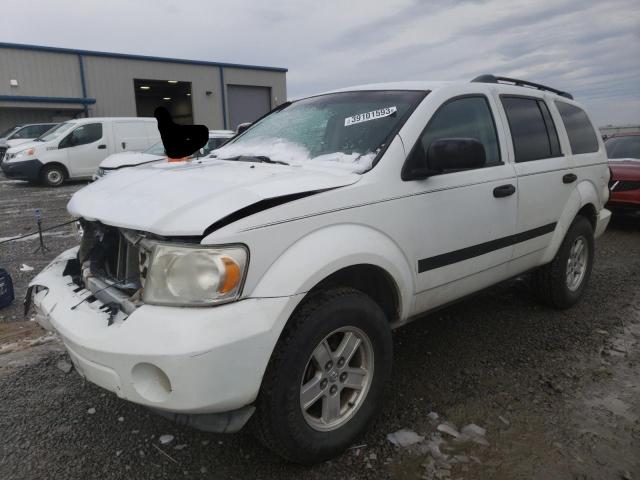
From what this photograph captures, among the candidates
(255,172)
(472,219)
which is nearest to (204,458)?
(255,172)

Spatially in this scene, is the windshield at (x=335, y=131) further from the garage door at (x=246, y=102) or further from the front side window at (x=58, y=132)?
the garage door at (x=246, y=102)

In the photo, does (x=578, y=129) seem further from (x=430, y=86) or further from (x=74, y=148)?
(x=74, y=148)

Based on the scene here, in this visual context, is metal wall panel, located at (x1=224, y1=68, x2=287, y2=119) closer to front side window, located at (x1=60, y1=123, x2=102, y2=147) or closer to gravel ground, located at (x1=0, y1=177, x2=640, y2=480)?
front side window, located at (x1=60, y1=123, x2=102, y2=147)

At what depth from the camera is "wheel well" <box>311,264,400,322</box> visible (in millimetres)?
2486

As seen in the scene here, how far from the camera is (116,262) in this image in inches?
98.7

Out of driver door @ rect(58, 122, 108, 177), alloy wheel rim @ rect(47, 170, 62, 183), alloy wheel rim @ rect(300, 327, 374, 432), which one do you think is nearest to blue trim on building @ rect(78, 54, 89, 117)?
driver door @ rect(58, 122, 108, 177)

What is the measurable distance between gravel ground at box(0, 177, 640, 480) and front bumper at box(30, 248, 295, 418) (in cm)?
61

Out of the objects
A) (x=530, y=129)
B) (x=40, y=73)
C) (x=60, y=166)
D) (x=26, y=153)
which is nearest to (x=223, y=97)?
(x=40, y=73)

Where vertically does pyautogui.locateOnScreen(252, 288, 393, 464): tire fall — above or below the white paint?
below

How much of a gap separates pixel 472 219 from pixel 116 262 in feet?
6.61

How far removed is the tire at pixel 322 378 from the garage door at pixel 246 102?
2832 cm

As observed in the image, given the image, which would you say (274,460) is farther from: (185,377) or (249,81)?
(249,81)

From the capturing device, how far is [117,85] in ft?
83.1

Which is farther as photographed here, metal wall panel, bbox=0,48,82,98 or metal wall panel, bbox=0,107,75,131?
metal wall panel, bbox=0,107,75,131
